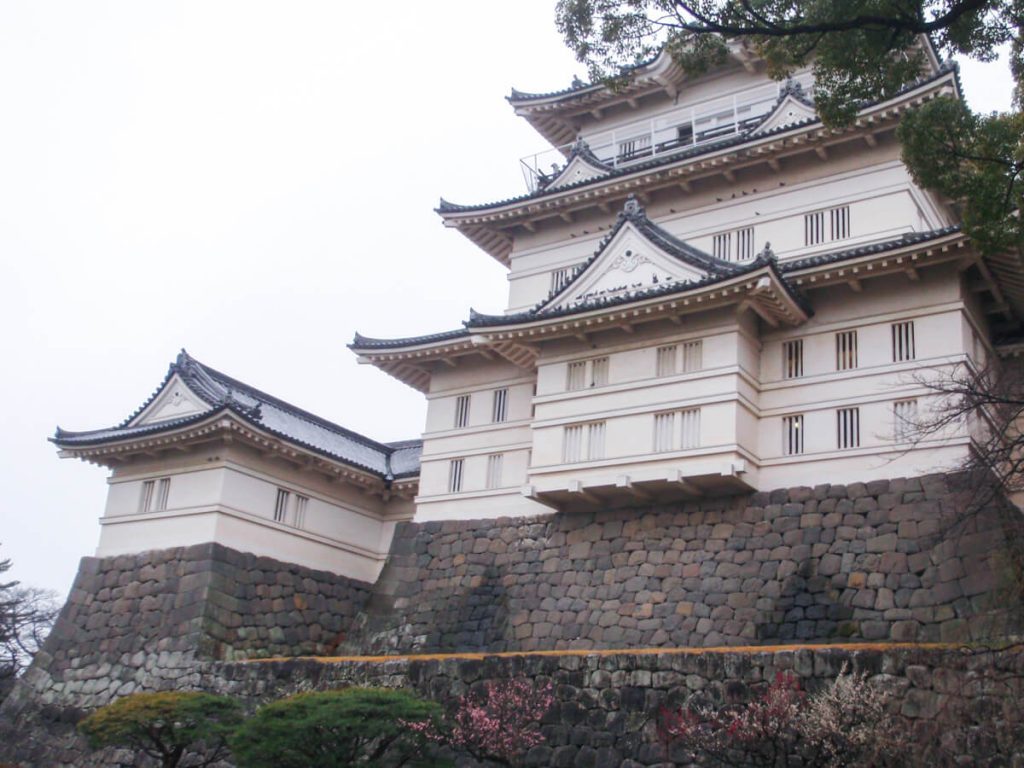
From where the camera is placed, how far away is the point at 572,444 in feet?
70.3

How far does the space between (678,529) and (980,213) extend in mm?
9293

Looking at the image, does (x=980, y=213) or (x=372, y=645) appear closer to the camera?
(x=980, y=213)

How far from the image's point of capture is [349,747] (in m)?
15.3

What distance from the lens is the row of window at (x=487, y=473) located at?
77.8ft

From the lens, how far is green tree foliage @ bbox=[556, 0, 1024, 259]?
460 inches

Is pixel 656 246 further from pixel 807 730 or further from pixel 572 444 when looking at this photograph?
pixel 807 730

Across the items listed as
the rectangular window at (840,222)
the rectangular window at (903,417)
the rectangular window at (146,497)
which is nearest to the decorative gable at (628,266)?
the rectangular window at (840,222)

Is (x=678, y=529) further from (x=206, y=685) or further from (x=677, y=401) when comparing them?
(x=206, y=685)

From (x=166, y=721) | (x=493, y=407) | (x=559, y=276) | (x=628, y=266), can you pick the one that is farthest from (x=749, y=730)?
(x=559, y=276)

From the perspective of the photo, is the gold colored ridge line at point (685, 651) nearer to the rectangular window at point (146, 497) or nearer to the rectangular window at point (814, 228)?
the rectangular window at point (146, 497)

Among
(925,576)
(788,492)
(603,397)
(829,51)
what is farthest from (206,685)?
(829,51)

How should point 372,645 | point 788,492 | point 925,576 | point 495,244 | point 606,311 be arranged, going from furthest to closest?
point 495,244
point 372,645
point 606,311
point 788,492
point 925,576

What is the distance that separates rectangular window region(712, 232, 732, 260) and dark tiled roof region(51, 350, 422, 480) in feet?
30.6

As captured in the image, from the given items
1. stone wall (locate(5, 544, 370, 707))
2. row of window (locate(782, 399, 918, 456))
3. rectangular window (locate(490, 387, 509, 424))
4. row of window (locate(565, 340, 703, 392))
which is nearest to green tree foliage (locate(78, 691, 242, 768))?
stone wall (locate(5, 544, 370, 707))
